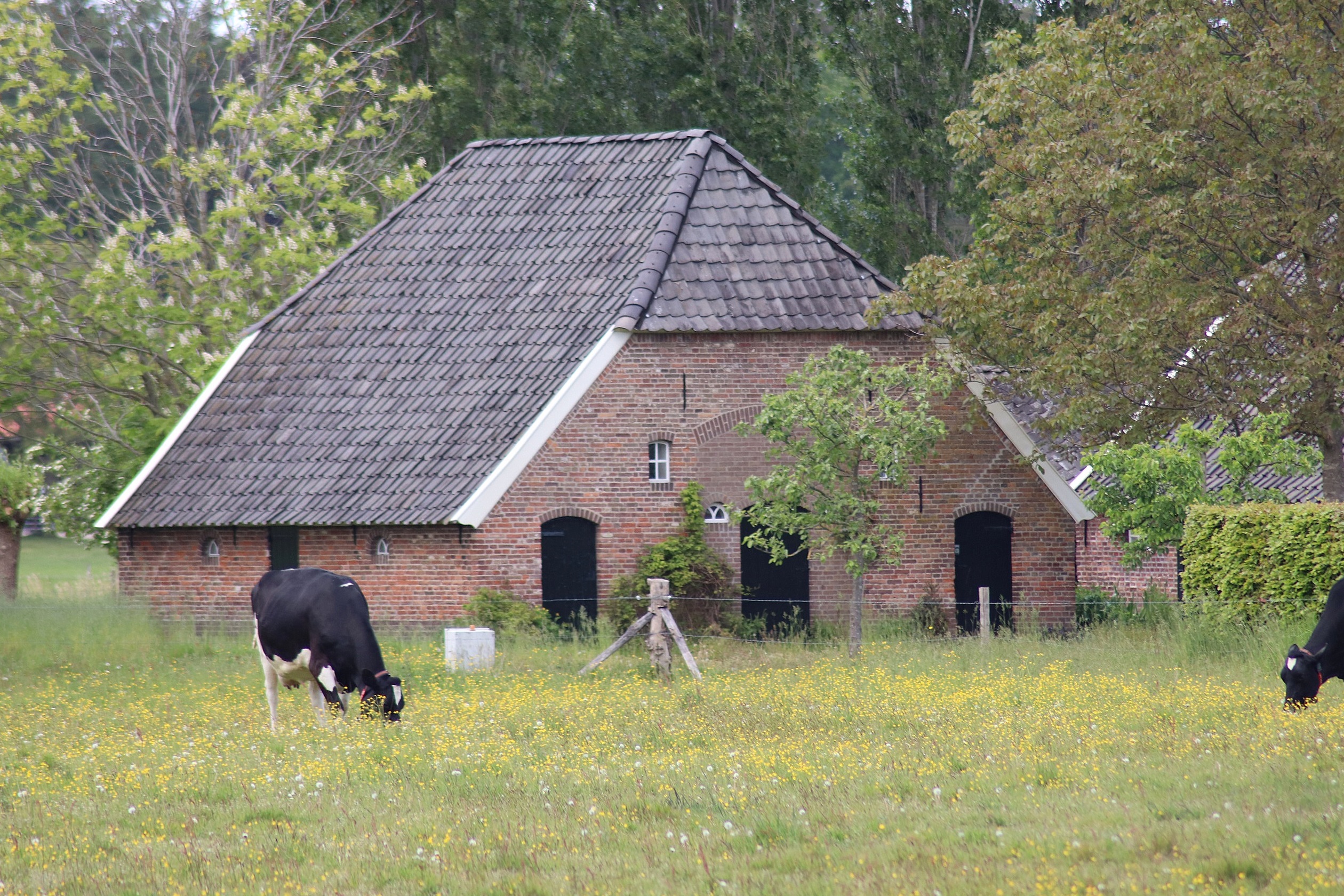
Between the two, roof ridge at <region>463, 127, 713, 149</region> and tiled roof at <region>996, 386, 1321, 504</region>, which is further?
tiled roof at <region>996, 386, 1321, 504</region>

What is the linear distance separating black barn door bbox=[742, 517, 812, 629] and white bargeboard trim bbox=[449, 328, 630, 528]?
10.2 ft

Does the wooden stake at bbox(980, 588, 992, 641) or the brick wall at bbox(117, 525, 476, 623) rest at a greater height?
the brick wall at bbox(117, 525, 476, 623)

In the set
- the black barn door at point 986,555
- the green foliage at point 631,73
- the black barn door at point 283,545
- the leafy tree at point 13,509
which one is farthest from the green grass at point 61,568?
the black barn door at point 986,555

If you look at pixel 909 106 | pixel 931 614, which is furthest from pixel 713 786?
pixel 909 106

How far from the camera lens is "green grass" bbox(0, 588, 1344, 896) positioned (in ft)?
25.5

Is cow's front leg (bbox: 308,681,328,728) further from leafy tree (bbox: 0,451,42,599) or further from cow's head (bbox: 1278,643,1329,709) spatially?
leafy tree (bbox: 0,451,42,599)

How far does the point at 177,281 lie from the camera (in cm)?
2759

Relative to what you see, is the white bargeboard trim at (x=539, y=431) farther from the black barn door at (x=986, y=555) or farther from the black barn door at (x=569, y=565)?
the black barn door at (x=986, y=555)

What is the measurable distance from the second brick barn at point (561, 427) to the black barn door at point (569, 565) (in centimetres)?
3

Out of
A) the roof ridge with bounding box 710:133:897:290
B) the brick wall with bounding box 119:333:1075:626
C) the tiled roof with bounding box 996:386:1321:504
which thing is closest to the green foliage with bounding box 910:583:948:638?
the brick wall with bounding box 119:333:1075:626

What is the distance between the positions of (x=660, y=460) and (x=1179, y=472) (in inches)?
286

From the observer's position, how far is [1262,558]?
17.0 metres

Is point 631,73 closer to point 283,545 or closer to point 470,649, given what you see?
point 283,545

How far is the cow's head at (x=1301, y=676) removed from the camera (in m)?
12.4
